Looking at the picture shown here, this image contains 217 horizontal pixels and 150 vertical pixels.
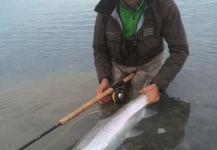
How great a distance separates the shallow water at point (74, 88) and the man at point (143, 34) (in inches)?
25.3

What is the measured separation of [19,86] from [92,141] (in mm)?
3826

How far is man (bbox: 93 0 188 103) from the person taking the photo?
483 cm

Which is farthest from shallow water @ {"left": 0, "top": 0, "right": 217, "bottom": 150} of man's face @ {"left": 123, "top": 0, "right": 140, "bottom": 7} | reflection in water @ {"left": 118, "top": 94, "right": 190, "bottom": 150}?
man's face @ {"left": 123, "top": 0, "right": 140, "bottom": 7}

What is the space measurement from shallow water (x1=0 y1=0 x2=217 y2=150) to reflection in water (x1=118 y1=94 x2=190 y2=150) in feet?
0.05

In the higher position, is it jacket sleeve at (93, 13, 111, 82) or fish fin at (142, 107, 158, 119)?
jacket sleeve at (93, 13, 111, 82)

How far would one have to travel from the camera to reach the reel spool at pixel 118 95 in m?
5.25

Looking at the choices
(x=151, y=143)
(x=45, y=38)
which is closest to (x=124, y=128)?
(x=151, y=143)

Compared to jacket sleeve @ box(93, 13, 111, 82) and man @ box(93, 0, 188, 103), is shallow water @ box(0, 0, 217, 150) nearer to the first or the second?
man @ box(93, 0, 188, 103)

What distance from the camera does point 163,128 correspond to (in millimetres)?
4809

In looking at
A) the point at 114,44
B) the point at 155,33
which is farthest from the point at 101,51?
the point at 155,33

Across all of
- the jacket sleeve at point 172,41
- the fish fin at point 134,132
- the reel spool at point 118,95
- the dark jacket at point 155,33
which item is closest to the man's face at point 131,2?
the dark jacket at point 155,33

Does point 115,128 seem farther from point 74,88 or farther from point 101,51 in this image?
→ point 74,88

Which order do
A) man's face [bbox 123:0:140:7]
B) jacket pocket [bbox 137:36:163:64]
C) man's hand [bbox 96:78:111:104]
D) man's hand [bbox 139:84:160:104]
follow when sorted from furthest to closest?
man's hand [bbox 96:78:111:104], jacket pocket [bbox 137:36:163:64], man's face [bbox 123:0:140:7], man's hand [bbox 139:84:160:104]

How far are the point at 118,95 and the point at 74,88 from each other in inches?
67.7
